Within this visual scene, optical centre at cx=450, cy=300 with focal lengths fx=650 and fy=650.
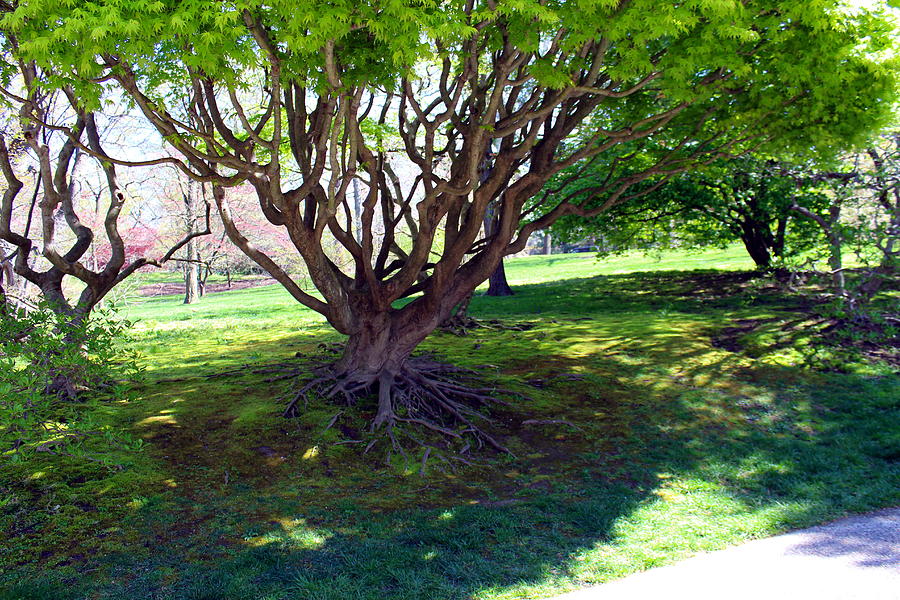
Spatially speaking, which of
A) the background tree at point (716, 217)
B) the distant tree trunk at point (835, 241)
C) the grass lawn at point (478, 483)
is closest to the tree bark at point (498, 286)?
the background tree at point (716, 217)

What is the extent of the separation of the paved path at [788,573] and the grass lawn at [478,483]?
215mm

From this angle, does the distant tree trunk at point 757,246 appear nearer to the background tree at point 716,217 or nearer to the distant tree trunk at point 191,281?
the background tree at point 716,217

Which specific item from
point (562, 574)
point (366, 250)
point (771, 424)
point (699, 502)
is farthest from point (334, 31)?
point (771, 424)

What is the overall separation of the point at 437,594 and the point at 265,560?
4.68ft

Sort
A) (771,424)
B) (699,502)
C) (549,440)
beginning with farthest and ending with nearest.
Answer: (771,424), (549,440), (699,502)

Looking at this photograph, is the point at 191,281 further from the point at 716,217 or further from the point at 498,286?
the point at 716,217

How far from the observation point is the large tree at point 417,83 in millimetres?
5215

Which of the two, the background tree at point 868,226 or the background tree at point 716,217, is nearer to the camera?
the background tree at point 868,226

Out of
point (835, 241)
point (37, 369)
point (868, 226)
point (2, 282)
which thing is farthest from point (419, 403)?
point (868, 226)

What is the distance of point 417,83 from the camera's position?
35.8 ft

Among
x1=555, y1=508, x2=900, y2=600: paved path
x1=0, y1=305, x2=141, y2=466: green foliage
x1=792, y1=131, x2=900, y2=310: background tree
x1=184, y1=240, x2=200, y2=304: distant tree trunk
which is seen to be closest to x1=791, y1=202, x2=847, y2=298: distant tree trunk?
x1=792, y1=131, x2=900, y2=310: background tree

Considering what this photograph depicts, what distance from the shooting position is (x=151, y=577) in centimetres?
477

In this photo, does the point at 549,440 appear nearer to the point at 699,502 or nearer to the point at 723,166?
the point at 699,502

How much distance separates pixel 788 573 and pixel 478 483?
2939 millimetres
